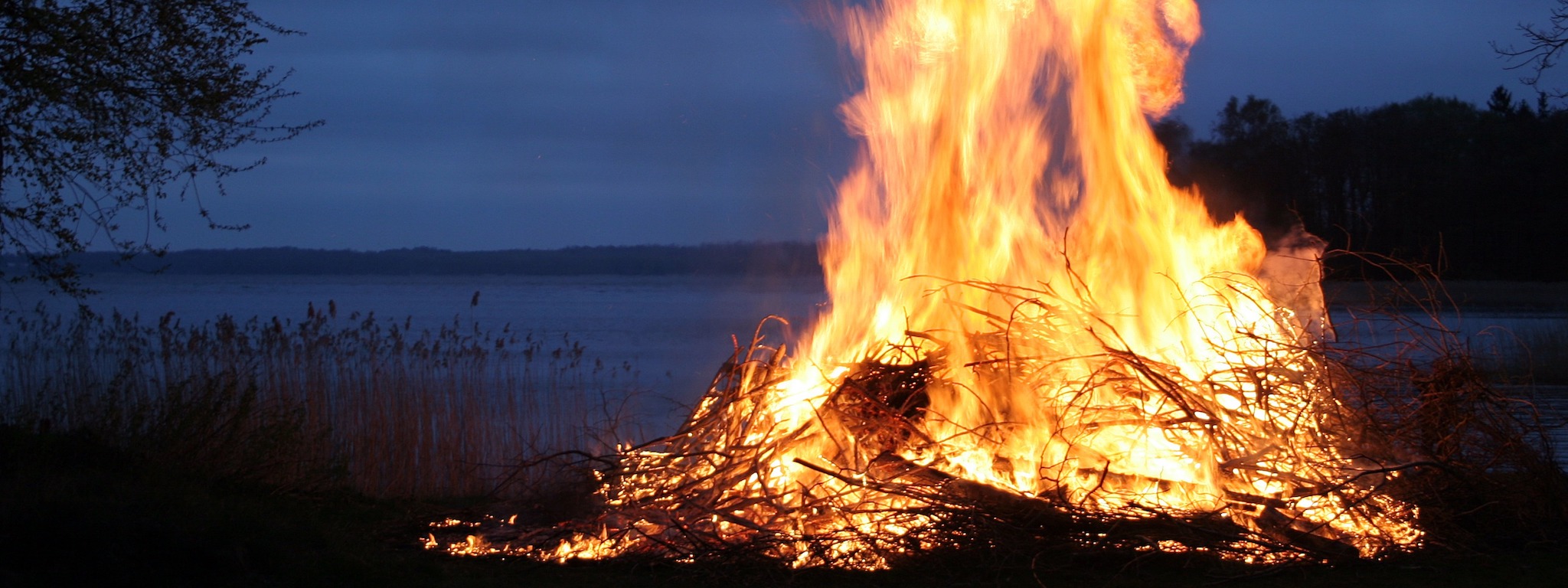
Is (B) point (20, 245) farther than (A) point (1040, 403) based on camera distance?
Yes

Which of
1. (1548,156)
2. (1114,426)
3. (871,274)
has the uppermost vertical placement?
(1548,156)

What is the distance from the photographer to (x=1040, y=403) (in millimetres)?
5570

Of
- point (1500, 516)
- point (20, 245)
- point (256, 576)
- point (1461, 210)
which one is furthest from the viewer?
point (1461, 210)

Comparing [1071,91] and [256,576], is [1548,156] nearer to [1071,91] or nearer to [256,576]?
[1071,91]

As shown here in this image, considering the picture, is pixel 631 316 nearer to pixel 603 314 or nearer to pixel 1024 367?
pixel 603 314

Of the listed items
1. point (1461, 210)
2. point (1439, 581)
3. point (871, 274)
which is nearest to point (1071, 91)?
point (871, 274)

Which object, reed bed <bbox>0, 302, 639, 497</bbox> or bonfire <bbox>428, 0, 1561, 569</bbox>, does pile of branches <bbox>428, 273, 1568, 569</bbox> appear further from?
reed bed <bbox>0, 302, 639, 497</bbox>

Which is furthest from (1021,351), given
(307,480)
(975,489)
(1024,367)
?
(307,480)

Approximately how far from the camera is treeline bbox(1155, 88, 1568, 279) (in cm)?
2248

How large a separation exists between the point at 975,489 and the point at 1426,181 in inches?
968

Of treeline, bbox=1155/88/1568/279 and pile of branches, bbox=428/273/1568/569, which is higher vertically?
treeline, bbox=1155/88/1568/279

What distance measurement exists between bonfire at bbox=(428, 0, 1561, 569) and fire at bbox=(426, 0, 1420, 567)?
0.6 inches

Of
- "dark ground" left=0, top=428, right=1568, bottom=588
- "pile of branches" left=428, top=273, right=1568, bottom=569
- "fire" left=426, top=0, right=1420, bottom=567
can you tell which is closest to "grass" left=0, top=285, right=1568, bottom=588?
"dark ground" left=0, top=428, right=1568, bottom=588

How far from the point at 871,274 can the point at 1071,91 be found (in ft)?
5.35
